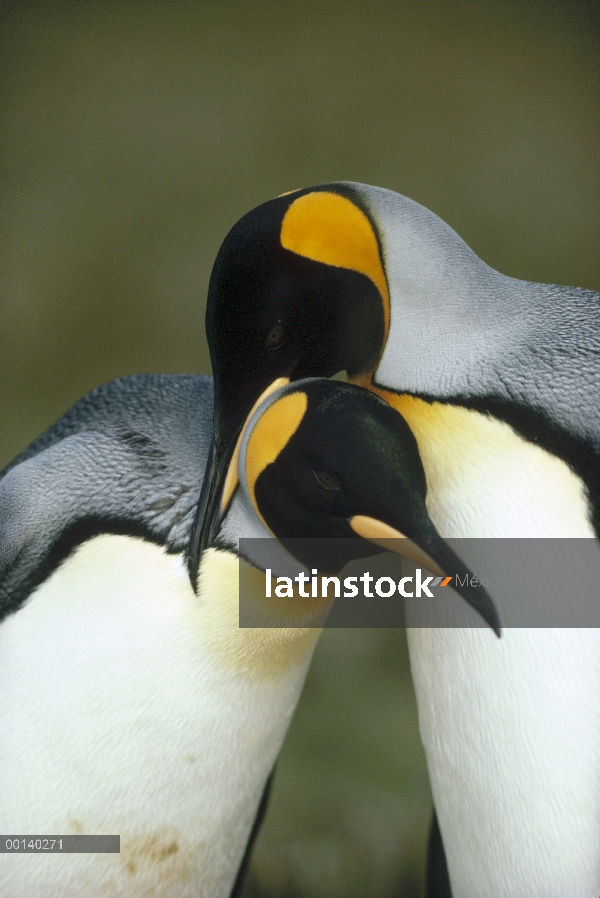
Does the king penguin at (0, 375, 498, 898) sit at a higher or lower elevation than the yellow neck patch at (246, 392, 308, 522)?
lower

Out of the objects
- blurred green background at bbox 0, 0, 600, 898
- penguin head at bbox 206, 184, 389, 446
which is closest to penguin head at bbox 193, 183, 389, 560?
penguin head at bbox 206, 184, 389, 446

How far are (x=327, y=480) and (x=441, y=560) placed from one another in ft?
0.40

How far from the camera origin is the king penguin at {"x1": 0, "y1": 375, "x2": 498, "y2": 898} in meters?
0.81

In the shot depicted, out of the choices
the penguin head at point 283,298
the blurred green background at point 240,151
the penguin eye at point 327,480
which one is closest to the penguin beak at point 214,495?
the penguin head at point 283,298

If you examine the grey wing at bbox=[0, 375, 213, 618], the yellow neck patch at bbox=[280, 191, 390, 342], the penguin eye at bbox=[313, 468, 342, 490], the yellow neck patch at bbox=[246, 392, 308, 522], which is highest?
the yellow neck patch at bbox=[280, 191, 390, 342]

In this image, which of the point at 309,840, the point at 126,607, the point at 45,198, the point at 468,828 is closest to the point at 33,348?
the point at 45,198

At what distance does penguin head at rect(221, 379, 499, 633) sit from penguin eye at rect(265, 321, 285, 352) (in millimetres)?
80

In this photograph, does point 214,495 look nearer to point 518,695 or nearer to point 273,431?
point 273,431

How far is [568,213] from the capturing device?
2.38 meters

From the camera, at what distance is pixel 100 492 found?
0.85m

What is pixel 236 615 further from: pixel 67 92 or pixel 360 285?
pixel 67 92

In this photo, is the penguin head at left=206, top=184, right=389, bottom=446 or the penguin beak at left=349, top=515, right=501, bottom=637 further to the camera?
the penguin head at left=206, top=184, right=389, bottom=446

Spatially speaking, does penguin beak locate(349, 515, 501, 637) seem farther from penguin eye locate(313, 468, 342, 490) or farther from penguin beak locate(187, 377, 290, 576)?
penguin beak locate(187, 377, 290, 576)

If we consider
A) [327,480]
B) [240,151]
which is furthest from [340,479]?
[240,151]
